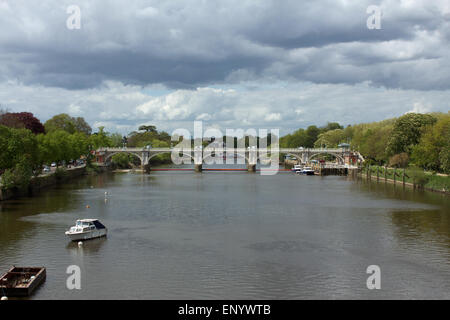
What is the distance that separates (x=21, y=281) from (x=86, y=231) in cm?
1184

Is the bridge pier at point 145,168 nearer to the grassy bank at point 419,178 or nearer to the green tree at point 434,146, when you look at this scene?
the grassy bank at point 419,178

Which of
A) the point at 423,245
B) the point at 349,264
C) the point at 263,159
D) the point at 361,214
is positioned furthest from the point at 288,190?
the point at 263,159

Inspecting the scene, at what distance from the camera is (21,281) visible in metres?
26.8

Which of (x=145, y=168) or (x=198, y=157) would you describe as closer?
(x=145, y=168)

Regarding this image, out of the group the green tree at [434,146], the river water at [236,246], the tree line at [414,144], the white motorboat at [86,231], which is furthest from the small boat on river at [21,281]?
the green tree at [434,146]

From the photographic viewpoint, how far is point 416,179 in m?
81.5

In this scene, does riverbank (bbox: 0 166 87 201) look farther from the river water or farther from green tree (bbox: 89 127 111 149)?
green tree (bbox: 89 127 111 149)

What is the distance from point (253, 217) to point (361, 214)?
1211 cm

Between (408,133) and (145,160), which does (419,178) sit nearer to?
(408,133)

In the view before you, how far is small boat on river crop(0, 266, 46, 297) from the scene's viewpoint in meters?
25.8

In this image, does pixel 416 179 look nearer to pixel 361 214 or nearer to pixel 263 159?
pixel 361 214

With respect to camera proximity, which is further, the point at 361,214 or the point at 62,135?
the point at 62,135
